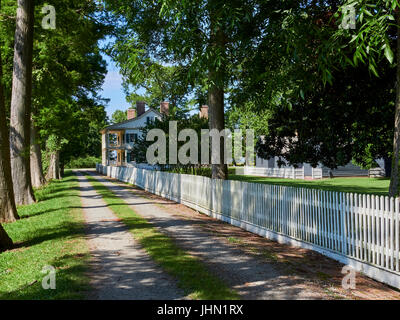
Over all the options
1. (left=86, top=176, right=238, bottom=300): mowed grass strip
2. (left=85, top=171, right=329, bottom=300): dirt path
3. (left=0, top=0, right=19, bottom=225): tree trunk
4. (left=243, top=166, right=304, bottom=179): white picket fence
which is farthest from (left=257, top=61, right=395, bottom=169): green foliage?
(left=243, top=166, right=304, bottom=179): white picket fence

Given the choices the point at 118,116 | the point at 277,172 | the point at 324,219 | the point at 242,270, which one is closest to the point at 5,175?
the point at 242,270

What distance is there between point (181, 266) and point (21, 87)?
1188cm

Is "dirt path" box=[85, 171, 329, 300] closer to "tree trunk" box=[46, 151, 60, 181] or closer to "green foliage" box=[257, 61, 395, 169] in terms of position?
"green foliage" box=[257, 61, 395, 169]

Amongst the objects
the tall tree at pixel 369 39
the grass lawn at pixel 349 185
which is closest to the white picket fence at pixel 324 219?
the tall tree at pixel 369 39

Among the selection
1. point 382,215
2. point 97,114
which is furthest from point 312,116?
point 97,114

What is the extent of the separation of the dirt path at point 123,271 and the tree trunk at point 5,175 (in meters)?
3.56

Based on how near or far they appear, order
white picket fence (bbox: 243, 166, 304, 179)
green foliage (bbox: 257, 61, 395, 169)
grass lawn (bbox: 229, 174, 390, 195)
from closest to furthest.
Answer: green foliage (bbox: 257, 61, 395, 169), grass lawn (bbox: 229, 174, 390, 195), white picket fence (bbox: 243, 166, 304, 179)

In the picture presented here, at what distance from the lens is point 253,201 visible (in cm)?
1086

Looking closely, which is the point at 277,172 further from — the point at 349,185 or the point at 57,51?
the point at 57,51

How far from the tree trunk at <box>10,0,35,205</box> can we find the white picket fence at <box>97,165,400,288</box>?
821 centimetres

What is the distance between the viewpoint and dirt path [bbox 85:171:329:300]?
18.4 feet

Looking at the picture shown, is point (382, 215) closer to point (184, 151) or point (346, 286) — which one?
point (346, 286)

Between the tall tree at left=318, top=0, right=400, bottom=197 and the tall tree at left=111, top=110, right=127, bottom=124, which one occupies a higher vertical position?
the tall tree at left=111, top=110, right=127, bottom=124
